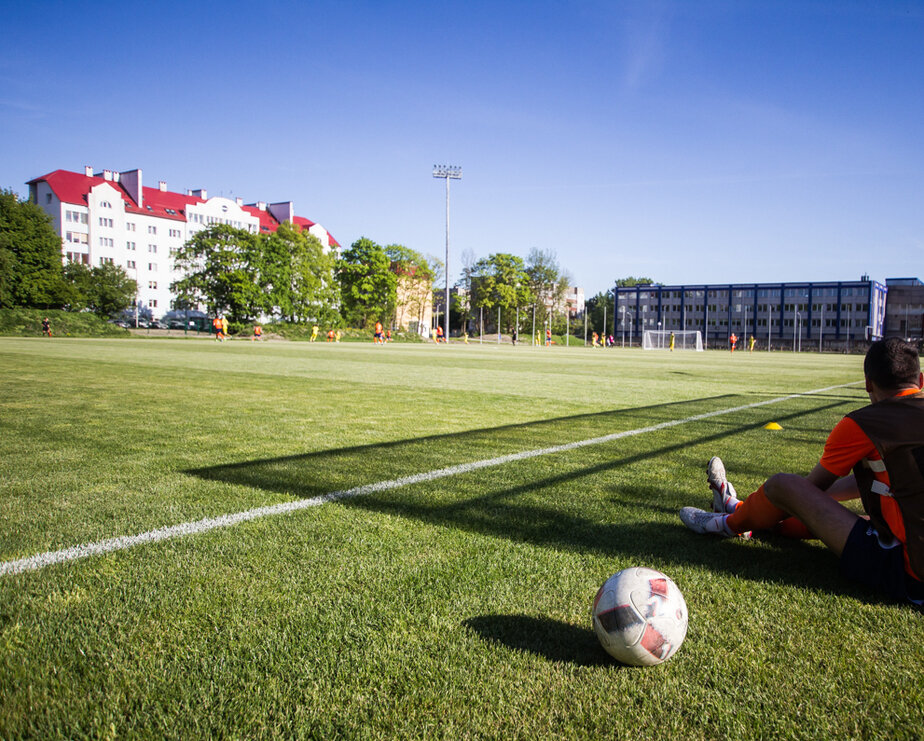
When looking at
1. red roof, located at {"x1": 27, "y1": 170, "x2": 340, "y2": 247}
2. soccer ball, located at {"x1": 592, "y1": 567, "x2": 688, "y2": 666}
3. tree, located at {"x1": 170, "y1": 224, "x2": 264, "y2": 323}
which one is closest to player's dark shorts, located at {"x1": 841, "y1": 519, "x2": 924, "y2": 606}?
soccer ball, located at {"x1": 592, "y1": 567, "x2": 688, "y2": 666}

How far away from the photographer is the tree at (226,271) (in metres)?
59.4

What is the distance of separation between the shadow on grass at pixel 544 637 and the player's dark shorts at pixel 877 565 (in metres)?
1.39

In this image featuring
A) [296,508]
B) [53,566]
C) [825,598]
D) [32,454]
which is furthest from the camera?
[32,454]

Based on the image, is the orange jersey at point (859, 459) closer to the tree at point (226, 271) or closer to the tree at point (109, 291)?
the tree at point (226, 271)

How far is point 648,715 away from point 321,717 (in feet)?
3.39

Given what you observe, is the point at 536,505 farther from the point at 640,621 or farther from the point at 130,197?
the point at 130,197

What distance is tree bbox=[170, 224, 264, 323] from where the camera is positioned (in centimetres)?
5944

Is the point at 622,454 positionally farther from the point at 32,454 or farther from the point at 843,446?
the point at 32,454

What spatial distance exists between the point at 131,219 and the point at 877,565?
88.1m

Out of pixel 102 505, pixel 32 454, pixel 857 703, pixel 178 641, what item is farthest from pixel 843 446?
pixel 32 454

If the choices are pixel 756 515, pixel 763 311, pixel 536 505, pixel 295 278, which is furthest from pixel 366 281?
pixel 756 515

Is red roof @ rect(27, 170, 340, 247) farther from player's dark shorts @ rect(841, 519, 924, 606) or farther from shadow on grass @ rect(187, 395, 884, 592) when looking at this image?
player's dark shorts @ rect(841, 519, 924, 606)

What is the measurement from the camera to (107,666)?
220cm

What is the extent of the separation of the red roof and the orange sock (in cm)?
8473
